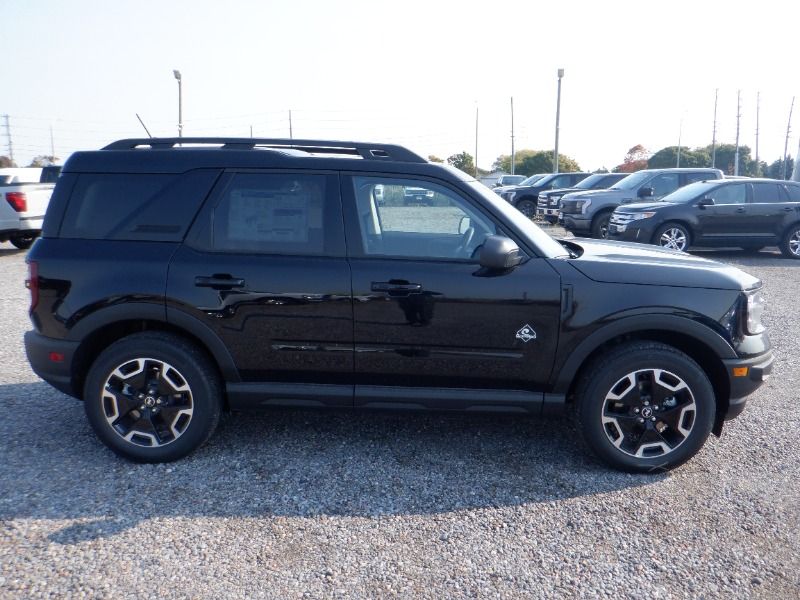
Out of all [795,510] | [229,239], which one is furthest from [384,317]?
[795,510]

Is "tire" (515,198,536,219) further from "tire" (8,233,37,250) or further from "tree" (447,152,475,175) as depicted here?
"tree" (447,152,475,175)

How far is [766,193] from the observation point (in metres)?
13.9

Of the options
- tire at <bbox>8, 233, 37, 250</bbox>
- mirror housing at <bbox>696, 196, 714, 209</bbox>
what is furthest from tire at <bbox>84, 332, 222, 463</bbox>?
mirror housing at <bbox>696, 196, 714, 209</bbox>

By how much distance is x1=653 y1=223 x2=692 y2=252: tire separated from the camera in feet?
44.5

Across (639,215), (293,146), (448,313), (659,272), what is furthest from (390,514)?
(639,215)

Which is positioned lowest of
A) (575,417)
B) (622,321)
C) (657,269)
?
(575,417)

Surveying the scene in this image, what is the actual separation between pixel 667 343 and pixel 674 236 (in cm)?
1029

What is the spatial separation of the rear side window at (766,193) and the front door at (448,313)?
11.9m

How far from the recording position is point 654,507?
3715mm

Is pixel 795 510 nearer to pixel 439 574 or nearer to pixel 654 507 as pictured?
pixel 654 507

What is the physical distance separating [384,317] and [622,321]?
1.38m

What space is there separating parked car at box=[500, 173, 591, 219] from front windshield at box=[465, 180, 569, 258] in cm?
1985

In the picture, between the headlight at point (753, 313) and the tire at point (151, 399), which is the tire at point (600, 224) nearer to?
the headlight at point (753, 313)

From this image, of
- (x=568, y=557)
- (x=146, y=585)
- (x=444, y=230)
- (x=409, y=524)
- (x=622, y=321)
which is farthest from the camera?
(x=444, y=230)
